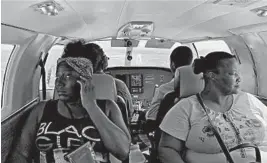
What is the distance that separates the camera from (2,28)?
1.19 meters

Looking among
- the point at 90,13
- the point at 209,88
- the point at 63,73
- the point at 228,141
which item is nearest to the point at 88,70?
the point at 63,73

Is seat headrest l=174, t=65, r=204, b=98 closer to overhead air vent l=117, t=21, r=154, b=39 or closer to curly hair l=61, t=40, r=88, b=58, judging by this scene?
overhead air vent l=117, t=21, r=154, b=39

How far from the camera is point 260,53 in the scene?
4.84 feet

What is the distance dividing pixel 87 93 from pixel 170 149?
409mm

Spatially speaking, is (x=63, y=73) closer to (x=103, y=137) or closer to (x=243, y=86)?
(x=103, y=137)

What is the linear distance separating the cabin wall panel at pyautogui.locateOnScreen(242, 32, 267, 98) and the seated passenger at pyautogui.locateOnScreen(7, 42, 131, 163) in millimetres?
593

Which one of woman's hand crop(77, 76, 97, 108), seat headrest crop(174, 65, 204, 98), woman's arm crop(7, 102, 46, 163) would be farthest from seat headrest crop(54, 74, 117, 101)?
seat headrest crop(174, 65, 204, 98)

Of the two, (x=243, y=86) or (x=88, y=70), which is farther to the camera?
(x=243, y=86)

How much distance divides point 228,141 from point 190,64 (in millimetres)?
338

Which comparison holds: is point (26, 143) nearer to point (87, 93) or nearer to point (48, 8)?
point (87, 93)

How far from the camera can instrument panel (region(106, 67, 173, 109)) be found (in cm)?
129

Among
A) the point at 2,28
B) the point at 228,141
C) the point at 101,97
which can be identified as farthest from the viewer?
the point at 228,141

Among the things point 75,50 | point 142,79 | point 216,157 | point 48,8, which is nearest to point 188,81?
point 142,79

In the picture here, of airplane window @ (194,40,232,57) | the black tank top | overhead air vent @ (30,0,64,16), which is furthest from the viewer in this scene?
airplane window @ (194,40,232,57)
